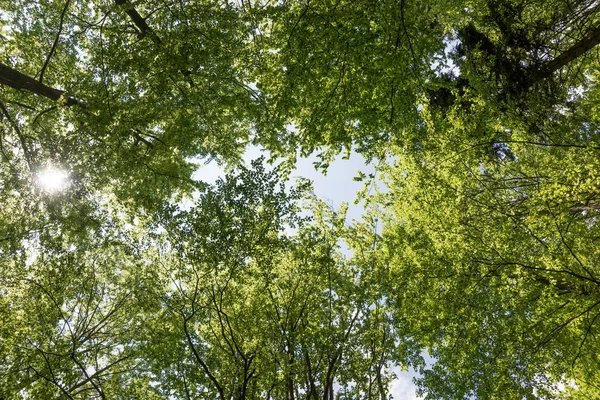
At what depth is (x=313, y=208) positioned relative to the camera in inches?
418

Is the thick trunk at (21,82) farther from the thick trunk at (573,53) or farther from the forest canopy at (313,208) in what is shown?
the thick trunk at (573,53)

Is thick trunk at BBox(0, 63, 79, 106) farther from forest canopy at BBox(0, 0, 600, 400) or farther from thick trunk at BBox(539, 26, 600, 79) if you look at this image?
thick trunk at BBox(539, 26, 600, 79)

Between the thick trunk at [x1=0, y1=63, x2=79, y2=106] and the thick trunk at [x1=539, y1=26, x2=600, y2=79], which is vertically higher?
the thick trunk at [x1=0, y1=63, x2=79, y2=106]

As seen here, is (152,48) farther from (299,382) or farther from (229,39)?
(299,382)

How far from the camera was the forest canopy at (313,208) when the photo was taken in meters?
7.30

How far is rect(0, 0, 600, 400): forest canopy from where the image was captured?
288 inches

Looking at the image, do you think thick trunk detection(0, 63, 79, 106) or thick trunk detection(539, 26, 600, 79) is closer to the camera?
thick trunk detection(539, 26, 600, 79)

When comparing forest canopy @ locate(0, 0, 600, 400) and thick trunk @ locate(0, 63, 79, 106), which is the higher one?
thick trunk @ locate(0, 63, 79, 106)

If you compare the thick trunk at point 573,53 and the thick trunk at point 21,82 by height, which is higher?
the thick trunk at point 21,82

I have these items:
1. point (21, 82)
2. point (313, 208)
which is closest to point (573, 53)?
point (313, 208)

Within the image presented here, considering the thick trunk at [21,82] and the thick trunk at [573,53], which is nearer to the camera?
the thick trunk at [573,53]

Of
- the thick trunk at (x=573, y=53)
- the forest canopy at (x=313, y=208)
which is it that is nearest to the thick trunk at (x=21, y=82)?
the forest canopy at (x=313, y=208)

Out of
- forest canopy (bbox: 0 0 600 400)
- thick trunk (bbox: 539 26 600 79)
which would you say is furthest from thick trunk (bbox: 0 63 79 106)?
thick trunk (bbox: 539 26 600 79)

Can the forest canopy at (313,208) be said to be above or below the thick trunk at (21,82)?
below
